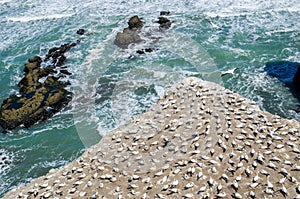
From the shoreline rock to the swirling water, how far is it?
678 centimetres

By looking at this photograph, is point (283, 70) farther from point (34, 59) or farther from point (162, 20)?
point (34, 59)

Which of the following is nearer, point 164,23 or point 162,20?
point 164,23

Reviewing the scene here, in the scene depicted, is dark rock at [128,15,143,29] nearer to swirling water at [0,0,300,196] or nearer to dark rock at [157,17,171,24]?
swirling water at [0,0,300,196]

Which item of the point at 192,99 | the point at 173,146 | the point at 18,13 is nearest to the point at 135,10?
the point at 18,13

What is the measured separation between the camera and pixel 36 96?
21453 millimetres

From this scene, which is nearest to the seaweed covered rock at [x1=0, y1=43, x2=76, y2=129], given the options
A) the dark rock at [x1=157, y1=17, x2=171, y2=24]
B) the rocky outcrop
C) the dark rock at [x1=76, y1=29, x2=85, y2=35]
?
the dark rock at [x1=76, y1=29, x2=85, y2=35]

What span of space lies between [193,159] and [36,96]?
15309 mm

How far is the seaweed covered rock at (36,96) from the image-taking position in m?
19.7

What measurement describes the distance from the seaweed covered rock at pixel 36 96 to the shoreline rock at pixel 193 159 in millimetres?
10100

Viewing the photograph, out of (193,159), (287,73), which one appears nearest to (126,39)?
(287,73)

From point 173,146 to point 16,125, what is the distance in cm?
1295

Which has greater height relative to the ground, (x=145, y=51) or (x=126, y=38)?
(x=126, y=38)

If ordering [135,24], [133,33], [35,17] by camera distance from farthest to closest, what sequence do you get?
[35,17]
[135,24]
[133,33]

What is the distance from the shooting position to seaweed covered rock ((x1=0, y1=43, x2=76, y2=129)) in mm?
19734
